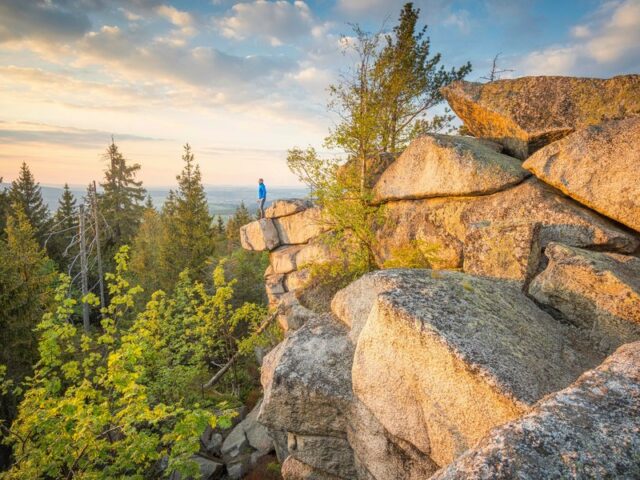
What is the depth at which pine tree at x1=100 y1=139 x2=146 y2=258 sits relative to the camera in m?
41.3

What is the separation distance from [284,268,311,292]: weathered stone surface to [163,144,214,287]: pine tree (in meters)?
9.62

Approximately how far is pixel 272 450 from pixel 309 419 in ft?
25.1

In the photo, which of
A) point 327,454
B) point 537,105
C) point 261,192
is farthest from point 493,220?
point 261,192

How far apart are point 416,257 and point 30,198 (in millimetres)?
51226

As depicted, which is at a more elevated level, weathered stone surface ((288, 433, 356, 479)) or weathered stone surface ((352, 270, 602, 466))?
weathered stone surface ((352, 270, 602, 466))

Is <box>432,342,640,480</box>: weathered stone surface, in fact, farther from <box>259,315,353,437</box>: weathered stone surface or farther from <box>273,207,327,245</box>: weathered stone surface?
<box>273,207,327,245</box>: weathered stone surface

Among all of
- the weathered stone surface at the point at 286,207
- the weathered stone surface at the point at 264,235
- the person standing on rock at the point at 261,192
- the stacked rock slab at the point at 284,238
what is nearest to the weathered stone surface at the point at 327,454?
the stacked rock slab at the point at 284,238

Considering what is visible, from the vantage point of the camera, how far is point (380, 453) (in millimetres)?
6254

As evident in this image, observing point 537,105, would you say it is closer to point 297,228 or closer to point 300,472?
point 300,472

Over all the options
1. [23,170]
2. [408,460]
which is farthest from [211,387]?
[23,170]

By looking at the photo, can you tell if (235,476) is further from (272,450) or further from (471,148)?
(471,148)

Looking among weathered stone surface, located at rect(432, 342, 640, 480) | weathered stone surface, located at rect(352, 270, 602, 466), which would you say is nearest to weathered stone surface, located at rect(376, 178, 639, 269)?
weathered stone surface, located at rect(352, 270, 602, 466)

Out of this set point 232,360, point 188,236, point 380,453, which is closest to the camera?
point 380,453

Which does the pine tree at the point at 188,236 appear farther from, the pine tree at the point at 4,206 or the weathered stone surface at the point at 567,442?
the weathered stone surface at the point at 567,442
